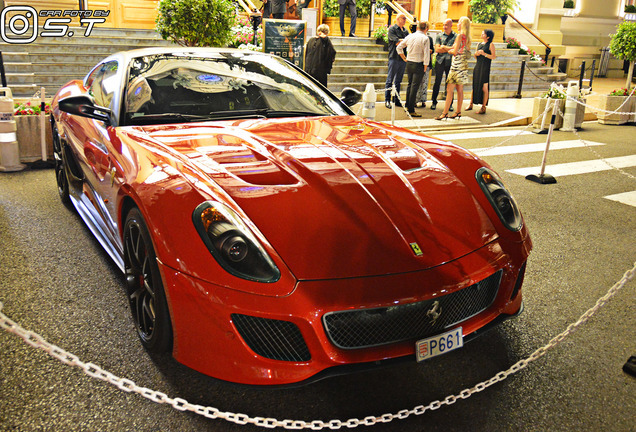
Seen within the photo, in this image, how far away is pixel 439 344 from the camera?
209 cm

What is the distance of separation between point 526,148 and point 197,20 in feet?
21.2

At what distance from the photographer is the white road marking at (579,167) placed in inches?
277

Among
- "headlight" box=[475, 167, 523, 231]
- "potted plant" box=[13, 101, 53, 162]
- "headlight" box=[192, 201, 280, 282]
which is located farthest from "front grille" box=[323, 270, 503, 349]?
"potted plant" box=[13, 101, 53, 162]

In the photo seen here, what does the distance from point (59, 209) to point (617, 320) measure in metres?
4.58

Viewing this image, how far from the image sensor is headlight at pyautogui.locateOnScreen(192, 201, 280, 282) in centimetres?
203

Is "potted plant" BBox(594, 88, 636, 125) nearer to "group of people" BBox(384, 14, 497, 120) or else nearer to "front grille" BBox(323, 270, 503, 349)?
"group of people" BBox(384, 14, 497, 120)

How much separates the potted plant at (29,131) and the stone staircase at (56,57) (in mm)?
5373

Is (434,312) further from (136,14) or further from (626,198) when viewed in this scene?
(136,14)

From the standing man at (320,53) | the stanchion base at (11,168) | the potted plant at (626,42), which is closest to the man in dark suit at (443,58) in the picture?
the standing man at (320,53)

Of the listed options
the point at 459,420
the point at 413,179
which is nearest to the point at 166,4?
the point at 413,179

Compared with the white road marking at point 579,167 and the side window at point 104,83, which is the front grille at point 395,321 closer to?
the side window at point 104,83

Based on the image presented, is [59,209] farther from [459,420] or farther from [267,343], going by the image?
[459,420]

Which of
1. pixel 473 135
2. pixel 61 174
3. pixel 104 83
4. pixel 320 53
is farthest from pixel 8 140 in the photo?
pixel 473 135

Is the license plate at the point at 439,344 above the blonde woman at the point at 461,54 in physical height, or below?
below
